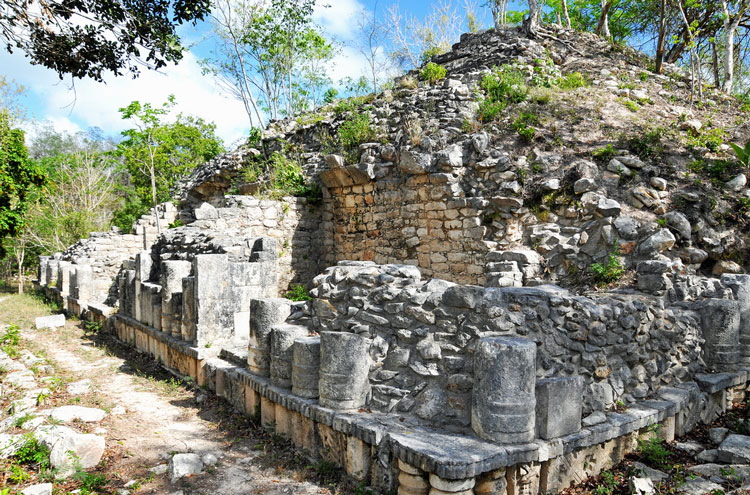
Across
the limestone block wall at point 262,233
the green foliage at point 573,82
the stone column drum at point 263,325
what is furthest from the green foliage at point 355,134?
the stone column drum at point 263,325

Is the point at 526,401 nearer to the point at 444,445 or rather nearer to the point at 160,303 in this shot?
the point at 444,445

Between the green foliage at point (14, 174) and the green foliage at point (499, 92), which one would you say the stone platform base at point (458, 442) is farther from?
the green foliage at point (14, 174)

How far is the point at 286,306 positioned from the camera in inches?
221

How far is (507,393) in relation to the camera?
3.71 metres

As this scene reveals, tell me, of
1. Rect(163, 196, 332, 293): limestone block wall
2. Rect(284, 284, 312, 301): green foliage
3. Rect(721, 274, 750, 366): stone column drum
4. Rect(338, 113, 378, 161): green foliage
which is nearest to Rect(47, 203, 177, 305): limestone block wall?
Rect(163, 196, 332, 293): limestone block wall

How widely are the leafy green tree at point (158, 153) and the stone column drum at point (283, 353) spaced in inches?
652

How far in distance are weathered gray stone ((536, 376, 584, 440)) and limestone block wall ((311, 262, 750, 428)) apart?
0.23 metres

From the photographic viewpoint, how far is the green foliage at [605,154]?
350 inches

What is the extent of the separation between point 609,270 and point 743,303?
5.48 ft

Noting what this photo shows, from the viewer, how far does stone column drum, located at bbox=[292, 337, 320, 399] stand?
4.76m

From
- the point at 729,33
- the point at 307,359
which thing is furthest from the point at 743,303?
the point at 729,33

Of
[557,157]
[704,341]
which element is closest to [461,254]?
[557,157]

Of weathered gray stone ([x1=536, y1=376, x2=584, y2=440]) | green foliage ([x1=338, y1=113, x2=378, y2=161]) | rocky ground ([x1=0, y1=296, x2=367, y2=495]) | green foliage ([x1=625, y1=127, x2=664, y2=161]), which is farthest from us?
green foliage ([x1=338, y1=113, x2=378, y2=161])

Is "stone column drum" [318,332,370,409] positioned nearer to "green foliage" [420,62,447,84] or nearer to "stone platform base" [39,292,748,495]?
"stone platform base" [39,292,748,495]
